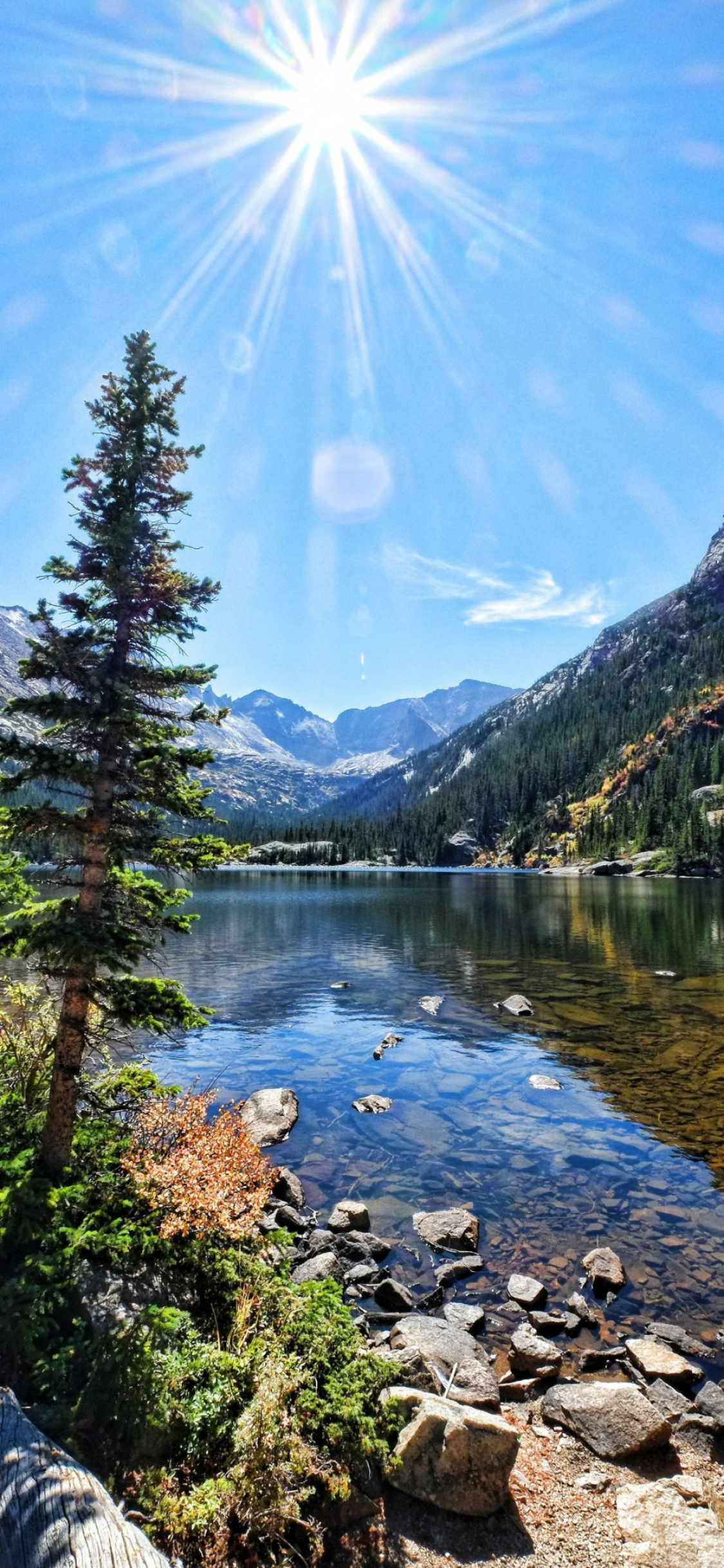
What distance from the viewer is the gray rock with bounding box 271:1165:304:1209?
14.8 meters

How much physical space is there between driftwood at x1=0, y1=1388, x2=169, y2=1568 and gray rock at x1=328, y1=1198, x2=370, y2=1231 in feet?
31.3

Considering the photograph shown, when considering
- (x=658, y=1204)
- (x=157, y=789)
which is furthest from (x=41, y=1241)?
(x=658, y=1204)

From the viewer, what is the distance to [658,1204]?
14.9 meters

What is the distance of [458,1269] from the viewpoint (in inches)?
492

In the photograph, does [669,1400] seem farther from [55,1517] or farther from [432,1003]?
[432,1003]

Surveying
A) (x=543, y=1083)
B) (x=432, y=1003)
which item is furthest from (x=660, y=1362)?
(x=432, y=1003)

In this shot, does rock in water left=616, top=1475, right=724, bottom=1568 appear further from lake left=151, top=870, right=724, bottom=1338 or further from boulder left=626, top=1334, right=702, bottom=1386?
lake left=151, top=870, right=724, bottom=1338

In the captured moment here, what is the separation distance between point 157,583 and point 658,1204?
17.5 meters

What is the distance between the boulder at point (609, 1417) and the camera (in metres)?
7.83

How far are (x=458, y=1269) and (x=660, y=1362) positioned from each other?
3960 mm

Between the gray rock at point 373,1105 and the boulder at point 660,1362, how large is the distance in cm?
1143

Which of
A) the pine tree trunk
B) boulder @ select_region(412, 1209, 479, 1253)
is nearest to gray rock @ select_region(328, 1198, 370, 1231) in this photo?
boulder @ select_region(412, 1209, 479, 1253)

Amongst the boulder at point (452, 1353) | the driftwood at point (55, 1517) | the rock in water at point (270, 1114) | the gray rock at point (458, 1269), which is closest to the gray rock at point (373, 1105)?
the rock in water at point (270, 1114)

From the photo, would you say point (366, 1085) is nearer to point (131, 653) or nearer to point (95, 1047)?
point (95, 1047)
